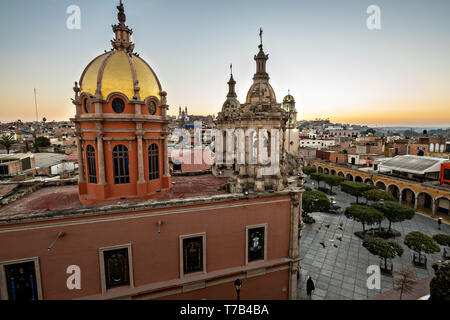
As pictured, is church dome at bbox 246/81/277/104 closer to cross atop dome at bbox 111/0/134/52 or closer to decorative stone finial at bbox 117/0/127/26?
cross atop dome at bbox 111/0/134/52

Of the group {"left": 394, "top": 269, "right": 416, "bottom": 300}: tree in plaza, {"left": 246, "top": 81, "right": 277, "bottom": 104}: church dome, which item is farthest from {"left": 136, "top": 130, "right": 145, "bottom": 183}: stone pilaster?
{"left": 394, "top": 269, "right": 416, "bottom": 300}: tree in plaza

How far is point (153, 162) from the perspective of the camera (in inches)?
556

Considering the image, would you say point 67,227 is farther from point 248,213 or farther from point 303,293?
point 303,293

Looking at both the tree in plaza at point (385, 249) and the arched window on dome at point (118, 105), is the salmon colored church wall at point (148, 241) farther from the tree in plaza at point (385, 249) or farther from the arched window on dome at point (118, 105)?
the tree in plaza at point (385, 249)

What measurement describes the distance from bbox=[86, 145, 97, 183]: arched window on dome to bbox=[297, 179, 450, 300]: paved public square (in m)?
14.6

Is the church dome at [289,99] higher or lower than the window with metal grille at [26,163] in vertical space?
higher

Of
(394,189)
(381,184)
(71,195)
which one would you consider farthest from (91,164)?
(381,184)

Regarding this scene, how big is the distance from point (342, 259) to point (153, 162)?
56.6ft

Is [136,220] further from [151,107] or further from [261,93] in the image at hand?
[261,93]

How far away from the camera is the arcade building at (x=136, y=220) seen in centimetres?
998

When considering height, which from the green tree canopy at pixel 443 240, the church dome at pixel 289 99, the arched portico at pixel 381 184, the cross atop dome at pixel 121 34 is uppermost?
the church dome at pixel 289 99

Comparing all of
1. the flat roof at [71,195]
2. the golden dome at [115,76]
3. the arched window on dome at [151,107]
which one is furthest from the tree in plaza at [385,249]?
the golden dome at [115,76]

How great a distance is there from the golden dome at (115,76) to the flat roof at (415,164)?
3865cm

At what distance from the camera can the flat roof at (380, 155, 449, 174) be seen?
33812mm
